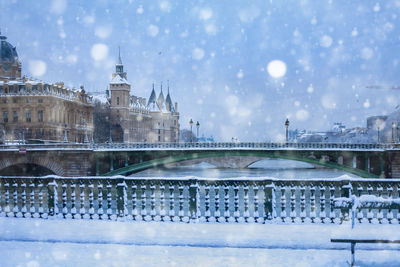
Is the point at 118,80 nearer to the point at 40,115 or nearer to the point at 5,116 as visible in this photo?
the point at 40,115

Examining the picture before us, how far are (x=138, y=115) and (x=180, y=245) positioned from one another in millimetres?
92238

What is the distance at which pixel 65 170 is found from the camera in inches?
1724

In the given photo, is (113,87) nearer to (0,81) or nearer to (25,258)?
(0,81)

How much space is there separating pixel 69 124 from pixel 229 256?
227 feet

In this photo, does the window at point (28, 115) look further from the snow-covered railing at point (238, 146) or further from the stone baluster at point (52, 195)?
the stone baluster at point (52, 195)

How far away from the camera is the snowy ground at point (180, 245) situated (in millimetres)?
7641

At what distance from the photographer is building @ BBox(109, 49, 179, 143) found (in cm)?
9350

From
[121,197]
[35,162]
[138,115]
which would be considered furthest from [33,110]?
[121,197]

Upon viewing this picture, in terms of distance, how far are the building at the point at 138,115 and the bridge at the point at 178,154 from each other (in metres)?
46.9

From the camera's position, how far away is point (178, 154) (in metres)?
43.0

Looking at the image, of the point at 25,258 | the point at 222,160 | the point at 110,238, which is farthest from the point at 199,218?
the point at 222,160

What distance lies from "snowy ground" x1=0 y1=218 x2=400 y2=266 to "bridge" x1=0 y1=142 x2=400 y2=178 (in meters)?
31.6

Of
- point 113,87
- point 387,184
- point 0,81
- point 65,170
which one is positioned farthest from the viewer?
point 113,87

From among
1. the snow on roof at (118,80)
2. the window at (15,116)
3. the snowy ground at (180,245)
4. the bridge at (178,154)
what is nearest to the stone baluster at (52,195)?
the snowy ground at (180,245)
